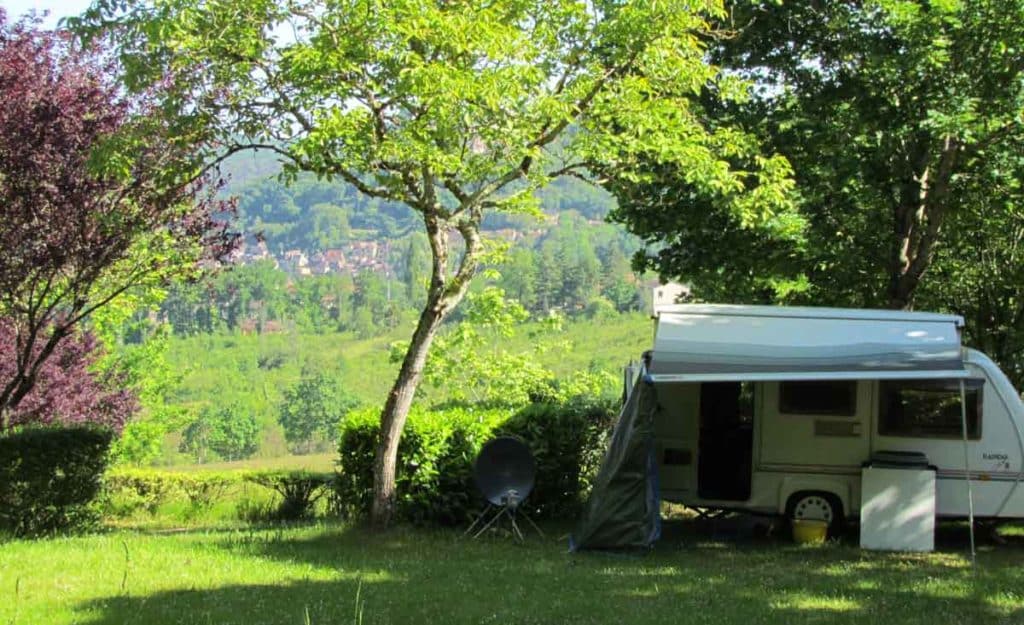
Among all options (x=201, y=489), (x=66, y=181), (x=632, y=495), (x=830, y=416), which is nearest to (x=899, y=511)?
(x=830, y=416)

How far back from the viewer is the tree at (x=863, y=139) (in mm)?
11188

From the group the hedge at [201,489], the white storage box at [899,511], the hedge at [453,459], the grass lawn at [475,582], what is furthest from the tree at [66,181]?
the white storage box at [899,511]

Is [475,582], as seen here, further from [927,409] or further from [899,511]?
[927,409]

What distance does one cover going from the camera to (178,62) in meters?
8.98

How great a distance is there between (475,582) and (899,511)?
169 inches

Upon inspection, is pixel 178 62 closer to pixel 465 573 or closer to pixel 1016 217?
pixel 465 573

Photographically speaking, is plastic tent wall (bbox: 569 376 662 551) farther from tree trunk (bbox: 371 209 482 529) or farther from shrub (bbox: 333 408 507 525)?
tree trunk (bbox: 371 209 482 529)

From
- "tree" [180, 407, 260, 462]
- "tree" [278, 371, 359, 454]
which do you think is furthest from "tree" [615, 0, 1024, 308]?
"tree" [278, 371, 359, 454]

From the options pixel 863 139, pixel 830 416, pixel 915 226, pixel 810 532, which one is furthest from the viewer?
pixel 915 226

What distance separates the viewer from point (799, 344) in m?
9.77

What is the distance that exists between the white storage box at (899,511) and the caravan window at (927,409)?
0.54 metres

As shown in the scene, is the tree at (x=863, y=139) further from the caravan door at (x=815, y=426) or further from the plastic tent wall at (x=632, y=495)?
the plastic tent wall at (x=632, y=495)

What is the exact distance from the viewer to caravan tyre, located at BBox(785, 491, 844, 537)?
10.1 m

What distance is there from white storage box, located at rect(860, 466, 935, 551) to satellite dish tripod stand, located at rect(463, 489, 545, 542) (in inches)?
128
